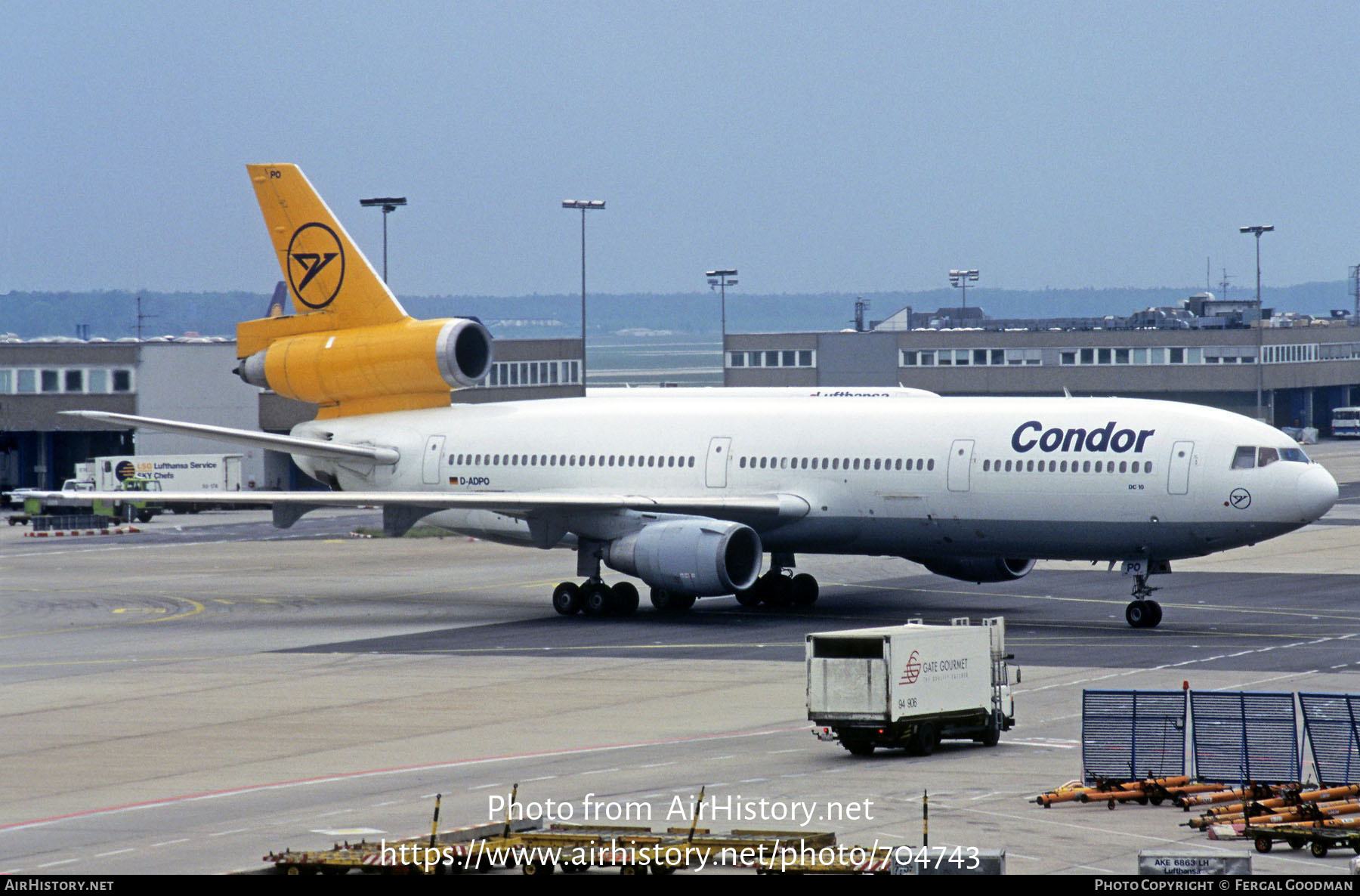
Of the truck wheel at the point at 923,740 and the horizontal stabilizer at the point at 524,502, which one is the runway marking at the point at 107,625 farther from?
the truck wheel at the point at 923,740

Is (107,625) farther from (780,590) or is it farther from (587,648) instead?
(780,590)

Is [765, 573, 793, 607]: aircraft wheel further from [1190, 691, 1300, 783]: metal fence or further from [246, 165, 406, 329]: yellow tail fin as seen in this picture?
[1190, 691, 1300, 783]: metal fence

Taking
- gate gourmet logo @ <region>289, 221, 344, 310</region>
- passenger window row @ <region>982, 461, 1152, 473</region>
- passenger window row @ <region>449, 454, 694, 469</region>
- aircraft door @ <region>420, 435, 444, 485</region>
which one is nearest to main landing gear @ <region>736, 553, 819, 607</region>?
passenger window row @ <region>449, 454, 694, 469</region>

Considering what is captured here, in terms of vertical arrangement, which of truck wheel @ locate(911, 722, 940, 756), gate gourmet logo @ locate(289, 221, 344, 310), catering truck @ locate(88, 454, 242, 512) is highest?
gate gourmet logo @ locate(289, 221, 344, 310)

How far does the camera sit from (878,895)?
1558 cm

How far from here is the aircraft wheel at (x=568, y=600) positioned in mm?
45000

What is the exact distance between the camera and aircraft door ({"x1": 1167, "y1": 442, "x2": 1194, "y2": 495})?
1540 inches

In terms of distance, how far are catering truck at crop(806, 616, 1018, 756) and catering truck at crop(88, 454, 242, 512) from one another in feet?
210

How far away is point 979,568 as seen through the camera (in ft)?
147

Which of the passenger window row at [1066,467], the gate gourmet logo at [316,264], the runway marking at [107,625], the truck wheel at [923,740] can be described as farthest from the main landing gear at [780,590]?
the truck wheel at [923,740]

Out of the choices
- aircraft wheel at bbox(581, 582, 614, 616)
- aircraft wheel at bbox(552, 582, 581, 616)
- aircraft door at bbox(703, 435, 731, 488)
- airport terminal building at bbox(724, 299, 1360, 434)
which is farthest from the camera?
airport terminal building at bbox(724, 299, 1360, 434)

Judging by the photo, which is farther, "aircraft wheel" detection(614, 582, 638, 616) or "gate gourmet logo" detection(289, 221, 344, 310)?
"gate gourmet logo" detection(289, 221, 344, 310)

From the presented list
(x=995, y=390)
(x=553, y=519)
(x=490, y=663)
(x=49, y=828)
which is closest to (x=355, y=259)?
(x=553, y=519)

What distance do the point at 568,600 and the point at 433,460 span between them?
275 inches
